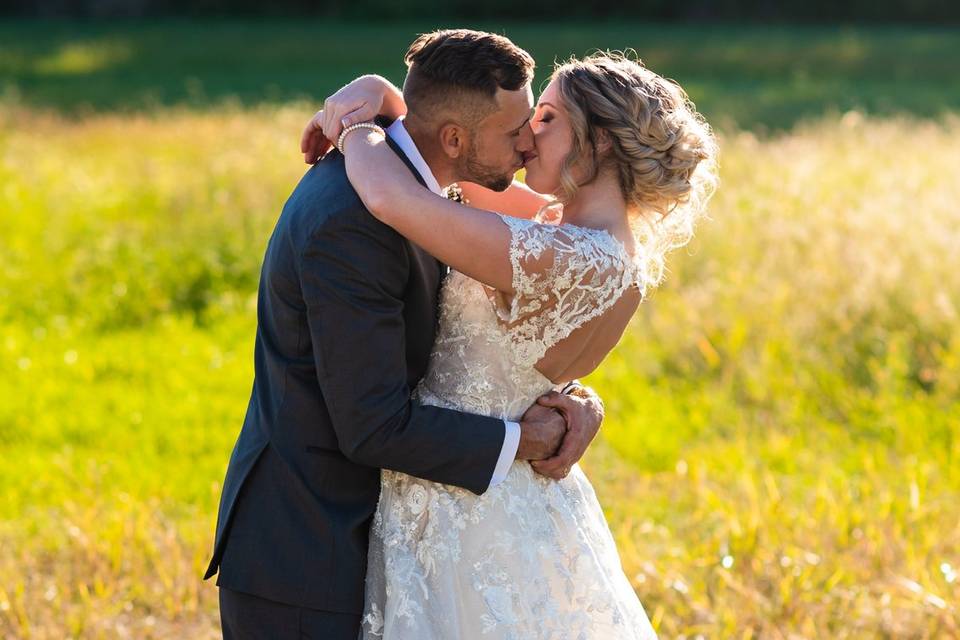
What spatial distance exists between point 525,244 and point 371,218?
0.39m

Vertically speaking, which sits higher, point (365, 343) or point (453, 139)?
point (453, 139)

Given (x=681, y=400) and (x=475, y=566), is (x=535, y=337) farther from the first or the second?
(x=681, y=400)

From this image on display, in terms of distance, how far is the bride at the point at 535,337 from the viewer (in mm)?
3057

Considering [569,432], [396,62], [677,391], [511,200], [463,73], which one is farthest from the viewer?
[396,62]

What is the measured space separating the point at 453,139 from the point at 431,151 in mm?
74

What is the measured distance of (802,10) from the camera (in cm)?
4316

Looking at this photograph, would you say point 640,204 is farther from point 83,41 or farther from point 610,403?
point 83,41

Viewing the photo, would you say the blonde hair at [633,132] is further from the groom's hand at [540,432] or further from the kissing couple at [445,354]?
the groom's hand at [540,432]

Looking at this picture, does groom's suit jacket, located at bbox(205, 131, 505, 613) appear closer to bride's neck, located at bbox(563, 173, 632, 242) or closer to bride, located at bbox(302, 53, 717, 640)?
bride, located at bbox(302, 53, 717, 640)

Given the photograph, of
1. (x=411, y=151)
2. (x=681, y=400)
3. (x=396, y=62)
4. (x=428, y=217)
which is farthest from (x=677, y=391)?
(x=396, y=62)

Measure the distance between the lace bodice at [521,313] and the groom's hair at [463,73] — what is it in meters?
0.31

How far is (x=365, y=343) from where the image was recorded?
2809 millimetres

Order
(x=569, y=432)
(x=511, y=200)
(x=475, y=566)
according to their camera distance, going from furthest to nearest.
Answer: (x=511, y=200), (x=569, y=432), (x=475, y=566)

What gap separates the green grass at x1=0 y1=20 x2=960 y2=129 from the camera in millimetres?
22359
